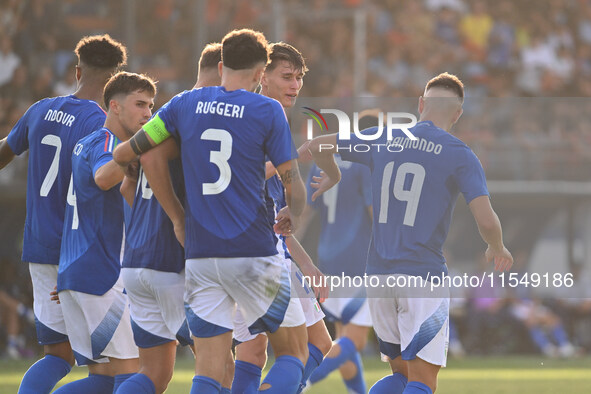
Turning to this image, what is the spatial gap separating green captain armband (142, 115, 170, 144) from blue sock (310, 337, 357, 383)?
368 centimetres

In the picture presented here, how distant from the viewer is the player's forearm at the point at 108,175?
5.46m

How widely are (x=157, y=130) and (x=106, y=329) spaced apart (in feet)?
4.53

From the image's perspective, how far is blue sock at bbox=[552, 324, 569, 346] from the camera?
17.6 meters

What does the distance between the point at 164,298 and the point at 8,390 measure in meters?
4.86

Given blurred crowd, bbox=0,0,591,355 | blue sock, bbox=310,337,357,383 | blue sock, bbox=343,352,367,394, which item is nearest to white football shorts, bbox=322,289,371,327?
blue sock, bbox=310,337,357,383

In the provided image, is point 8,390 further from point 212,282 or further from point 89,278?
point 212,282

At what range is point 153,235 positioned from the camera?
552 centimetres

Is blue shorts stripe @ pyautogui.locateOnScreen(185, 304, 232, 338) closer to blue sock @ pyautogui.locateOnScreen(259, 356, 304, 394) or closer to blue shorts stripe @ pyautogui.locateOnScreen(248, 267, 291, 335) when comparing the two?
blue shorts stripe @ pyautogui.locateOnScreen(248, 267, 291, 335)

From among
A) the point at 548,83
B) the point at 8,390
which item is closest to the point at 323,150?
the point at 8,390

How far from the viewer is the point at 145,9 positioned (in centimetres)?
1544

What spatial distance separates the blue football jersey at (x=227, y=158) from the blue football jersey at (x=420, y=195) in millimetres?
1150

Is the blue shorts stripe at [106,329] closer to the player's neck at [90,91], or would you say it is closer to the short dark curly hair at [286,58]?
the player's neck at [90,91]

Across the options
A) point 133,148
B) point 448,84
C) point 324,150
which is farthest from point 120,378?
point 448,84

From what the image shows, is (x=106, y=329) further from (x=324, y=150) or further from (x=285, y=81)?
(x=285, y=81)
